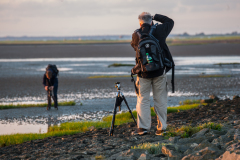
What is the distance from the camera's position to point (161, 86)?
678 cm

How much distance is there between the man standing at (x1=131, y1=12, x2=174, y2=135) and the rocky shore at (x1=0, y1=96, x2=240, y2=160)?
38 centimetres

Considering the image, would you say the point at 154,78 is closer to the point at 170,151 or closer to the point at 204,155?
the point at 170,151

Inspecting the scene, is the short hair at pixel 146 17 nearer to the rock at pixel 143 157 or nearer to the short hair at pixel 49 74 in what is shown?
the rock at pixel 143 157

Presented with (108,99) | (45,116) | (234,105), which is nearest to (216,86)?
(108,99)

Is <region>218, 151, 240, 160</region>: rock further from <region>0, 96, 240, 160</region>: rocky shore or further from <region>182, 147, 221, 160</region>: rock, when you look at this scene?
<region>182, 147, 221, 160</region>: rock

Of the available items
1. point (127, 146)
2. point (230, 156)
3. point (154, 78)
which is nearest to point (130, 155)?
point (127, 146)

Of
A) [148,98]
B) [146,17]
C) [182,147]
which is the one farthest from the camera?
[148,98]

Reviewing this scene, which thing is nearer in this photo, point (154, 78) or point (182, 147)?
point (182, 147)

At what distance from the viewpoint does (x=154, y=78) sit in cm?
679

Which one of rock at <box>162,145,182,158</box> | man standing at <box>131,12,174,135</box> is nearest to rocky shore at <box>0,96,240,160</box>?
rock at <box>162,145,182,158</box>

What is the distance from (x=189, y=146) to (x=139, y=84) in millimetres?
1775

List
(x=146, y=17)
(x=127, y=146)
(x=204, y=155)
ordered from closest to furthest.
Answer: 1. (x=204, y=155)
2. (x=127, y=146)
3. (x=146, y=17)

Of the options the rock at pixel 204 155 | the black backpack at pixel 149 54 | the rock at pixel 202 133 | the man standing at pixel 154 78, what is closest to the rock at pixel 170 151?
the rock at pixel 204 155

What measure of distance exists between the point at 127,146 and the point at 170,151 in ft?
4.32
